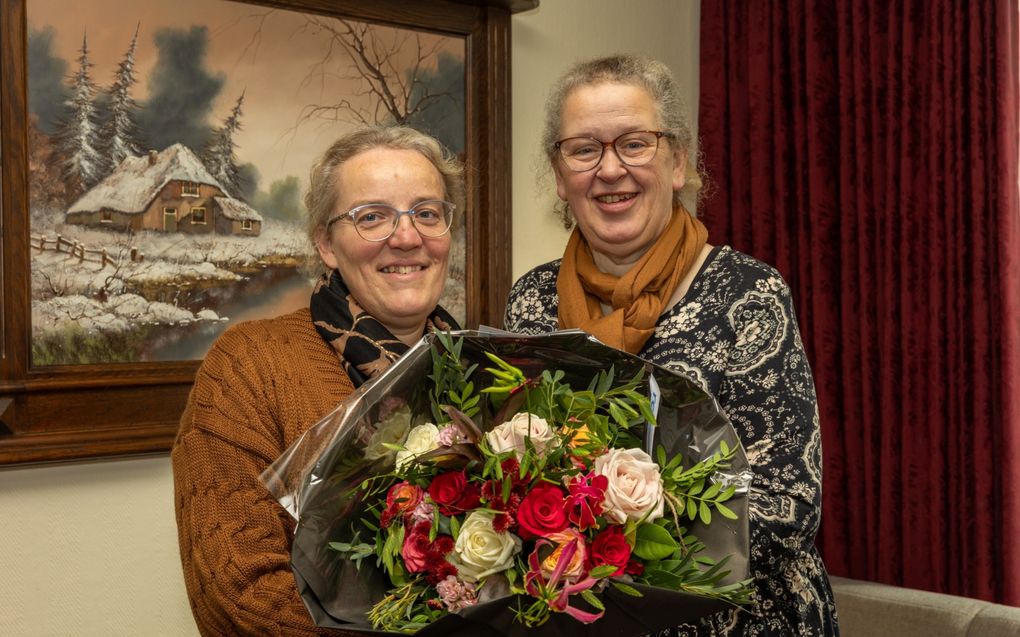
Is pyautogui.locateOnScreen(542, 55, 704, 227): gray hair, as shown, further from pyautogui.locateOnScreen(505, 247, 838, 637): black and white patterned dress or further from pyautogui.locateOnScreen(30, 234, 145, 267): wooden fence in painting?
pyautogui.locateOnScreen(30, 234, 145, 267): wooden fence in painting

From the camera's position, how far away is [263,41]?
2754 mm

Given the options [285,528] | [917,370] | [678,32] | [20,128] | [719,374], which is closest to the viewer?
[285,528]

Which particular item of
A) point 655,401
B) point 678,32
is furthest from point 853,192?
point 655,401

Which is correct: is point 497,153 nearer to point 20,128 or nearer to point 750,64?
point 750,64

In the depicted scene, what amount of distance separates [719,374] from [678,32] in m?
2.57

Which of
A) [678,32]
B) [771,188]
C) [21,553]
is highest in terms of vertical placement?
[678,32]

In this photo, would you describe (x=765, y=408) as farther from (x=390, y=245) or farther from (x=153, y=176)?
(x=153, y=176)

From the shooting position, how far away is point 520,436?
1.18 m

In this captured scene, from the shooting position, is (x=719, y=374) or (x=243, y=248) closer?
(x=719, y=374)

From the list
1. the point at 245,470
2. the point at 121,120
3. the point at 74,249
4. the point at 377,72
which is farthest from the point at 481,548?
the point at 377,72

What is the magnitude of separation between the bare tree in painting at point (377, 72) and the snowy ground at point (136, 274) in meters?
0.42

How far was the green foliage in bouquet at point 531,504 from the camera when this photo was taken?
3.71 ft

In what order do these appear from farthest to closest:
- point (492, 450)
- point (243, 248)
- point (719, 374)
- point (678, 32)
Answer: point (678, 32) → point (243, 248) → point (719, 374) → point (492, 450)

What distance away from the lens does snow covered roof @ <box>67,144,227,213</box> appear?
242 centimetres
